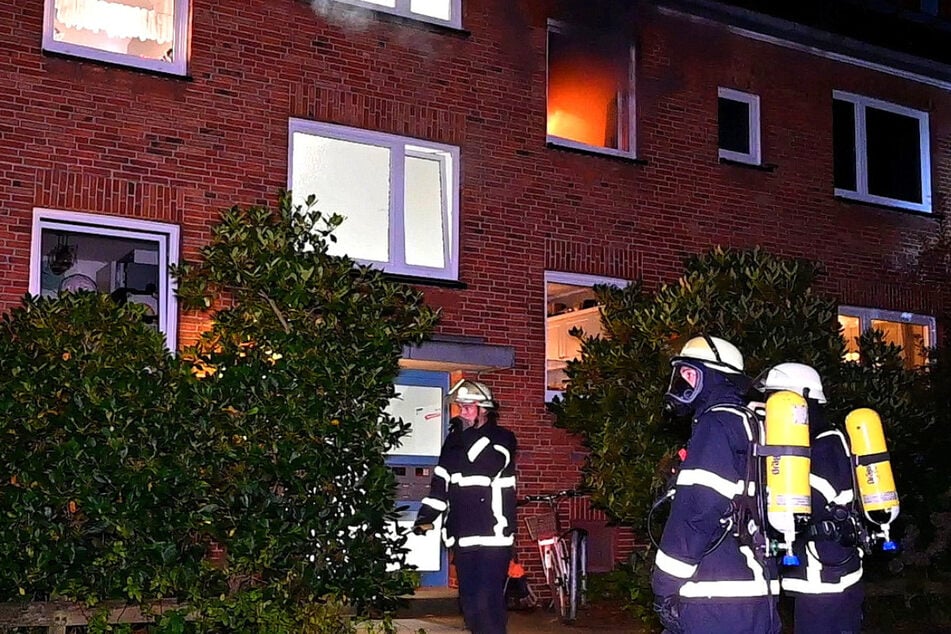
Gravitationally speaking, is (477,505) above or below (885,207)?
below

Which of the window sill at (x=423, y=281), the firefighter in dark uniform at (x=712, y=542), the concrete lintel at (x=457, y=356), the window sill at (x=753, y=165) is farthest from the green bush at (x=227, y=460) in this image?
the window sill at (x=753, y=165)

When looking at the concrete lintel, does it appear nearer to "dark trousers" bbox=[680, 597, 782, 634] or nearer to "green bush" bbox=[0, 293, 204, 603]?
"green bush" bbox=[0, 293, 204, 603]

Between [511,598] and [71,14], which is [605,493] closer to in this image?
[511,598]

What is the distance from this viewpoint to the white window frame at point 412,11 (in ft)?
43.2

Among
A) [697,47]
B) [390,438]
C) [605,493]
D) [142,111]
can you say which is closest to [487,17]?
[697,47]

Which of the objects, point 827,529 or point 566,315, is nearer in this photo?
point 827,529

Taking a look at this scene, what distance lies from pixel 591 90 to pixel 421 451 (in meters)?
4.64

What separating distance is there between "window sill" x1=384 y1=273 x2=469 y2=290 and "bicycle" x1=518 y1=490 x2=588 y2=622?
2418 millimetres

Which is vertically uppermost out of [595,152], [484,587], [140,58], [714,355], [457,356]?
[140,58]

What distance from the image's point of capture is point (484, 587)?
8617mm

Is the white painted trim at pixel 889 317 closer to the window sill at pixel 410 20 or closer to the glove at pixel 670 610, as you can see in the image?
the window sill at pixel 410 20

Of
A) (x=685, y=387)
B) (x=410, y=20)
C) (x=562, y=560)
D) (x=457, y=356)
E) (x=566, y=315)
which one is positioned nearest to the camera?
(x=685, y=387)

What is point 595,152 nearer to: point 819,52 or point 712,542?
point 819,52

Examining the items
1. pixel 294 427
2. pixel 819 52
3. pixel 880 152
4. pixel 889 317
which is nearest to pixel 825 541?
pixel 294 427
